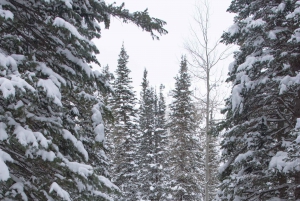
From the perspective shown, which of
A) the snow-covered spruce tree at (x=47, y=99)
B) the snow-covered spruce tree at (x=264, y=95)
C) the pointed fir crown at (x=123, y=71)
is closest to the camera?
the snow-covered spruce tree at (x=47, y=99)

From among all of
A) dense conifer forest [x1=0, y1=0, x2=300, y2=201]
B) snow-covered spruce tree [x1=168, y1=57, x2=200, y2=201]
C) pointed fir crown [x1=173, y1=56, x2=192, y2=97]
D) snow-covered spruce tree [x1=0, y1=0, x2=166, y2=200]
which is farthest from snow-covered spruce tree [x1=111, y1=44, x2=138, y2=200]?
snow-covered spruce tree [x1=0, y1=0, x2=166, y2=200]

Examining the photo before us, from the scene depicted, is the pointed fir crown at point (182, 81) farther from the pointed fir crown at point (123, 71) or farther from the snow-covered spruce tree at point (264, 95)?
the snow-covered spruce tree at point (264, 95)

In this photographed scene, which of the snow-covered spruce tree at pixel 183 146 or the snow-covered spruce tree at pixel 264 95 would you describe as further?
the snow-covered spruce tree at pixel 183 146

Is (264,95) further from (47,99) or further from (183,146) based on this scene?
(183,146)

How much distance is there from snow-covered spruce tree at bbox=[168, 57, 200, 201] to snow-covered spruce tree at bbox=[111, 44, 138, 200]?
13.7 feet

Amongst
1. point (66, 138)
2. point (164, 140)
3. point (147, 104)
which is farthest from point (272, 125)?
point (147, 104)

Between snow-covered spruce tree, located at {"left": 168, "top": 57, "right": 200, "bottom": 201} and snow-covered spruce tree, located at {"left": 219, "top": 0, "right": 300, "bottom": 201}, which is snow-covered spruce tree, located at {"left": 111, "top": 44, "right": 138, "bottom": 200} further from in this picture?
snow-covered spruce tree, located at {"left": 219, "top": 0, "right": 300, "bottom": 201}

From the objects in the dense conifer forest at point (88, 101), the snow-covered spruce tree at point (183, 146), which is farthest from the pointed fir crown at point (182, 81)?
the dense conifer forest at point (88, 101)

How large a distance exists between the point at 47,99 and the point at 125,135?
19.3m

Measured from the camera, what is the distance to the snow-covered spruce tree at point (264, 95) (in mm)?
5753

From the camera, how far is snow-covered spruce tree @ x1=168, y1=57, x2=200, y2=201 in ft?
60.2

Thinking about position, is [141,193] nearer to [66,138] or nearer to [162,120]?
[162,120]

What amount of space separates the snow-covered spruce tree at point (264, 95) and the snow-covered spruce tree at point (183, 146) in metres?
10.5

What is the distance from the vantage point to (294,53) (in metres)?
5.80
